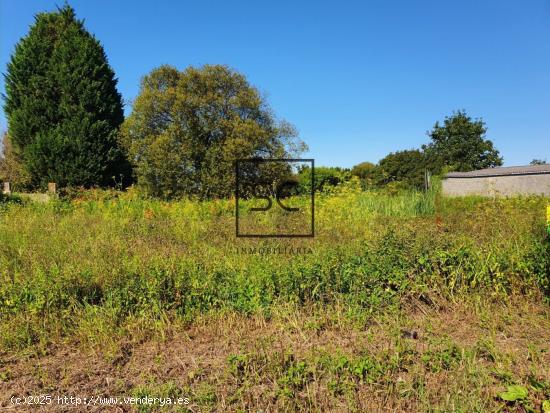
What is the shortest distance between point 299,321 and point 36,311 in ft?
6.34

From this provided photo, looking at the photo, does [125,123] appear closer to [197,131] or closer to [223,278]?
[197,131]

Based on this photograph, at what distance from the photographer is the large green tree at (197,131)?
40.2 ft

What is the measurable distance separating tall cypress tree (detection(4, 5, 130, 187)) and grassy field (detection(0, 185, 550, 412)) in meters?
10.9

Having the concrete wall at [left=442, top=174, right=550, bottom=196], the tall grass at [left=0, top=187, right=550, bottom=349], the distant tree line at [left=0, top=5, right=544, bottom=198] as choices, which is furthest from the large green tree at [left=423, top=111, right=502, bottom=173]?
the tall grass at [left=0, top=187, right=550, bottom=349]

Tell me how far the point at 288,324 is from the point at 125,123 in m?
12.9

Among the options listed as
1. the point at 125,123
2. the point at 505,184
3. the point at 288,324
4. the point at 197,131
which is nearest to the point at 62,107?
the point at 125,123

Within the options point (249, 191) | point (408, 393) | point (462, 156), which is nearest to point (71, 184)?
point (249, 191)

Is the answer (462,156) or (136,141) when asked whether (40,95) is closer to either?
(136,141)

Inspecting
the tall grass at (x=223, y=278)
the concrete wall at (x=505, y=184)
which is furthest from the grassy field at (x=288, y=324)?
the concrete wall at (x=505, y=184)

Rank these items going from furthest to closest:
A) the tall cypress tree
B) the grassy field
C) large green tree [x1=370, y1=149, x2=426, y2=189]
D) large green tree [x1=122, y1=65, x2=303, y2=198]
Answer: large green tree [x1=370, y1=149, x2=426, y2=189], the tall cypress tree, large green tree [x1=122, y1=65, x2=303, y2=198], the grassy field

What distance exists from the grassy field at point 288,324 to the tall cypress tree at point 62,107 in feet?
35.9

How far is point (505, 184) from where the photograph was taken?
20125 millimetres

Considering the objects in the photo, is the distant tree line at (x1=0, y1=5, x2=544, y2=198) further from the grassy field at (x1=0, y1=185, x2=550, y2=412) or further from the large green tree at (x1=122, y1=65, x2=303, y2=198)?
the grassy field at (x1=0, y1=185, x2=550, y2=412)

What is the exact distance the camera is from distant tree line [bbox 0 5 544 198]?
12438mm
